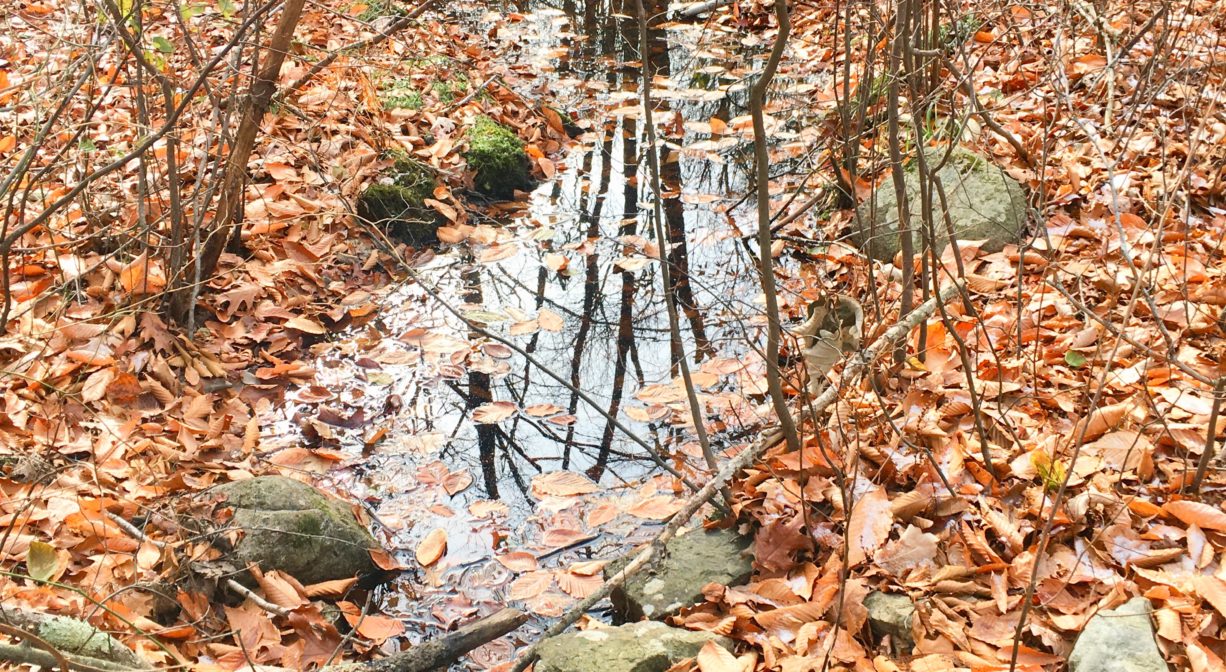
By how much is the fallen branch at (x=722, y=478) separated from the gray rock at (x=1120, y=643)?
905mm

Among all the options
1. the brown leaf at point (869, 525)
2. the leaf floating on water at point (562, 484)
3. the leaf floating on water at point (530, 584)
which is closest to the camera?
the brown leaf at point (869, 525)

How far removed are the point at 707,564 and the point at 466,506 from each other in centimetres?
104

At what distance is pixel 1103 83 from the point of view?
5.05m

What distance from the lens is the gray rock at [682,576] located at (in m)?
2.88

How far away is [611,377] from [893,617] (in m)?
1.92

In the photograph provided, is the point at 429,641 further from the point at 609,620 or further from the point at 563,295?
the point at 563,295

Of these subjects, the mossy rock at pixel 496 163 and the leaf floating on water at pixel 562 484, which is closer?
the leaf floating on water at pixel 562 484

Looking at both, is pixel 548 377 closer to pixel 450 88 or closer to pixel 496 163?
pixel 496 163

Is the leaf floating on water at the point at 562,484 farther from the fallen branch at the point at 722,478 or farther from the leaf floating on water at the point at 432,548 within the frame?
the fallen branch at the point at 722,478

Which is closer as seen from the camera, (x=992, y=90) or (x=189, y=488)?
(x=189, y=488)

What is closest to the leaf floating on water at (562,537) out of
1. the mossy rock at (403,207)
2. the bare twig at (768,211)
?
the bare twig at (768,211)

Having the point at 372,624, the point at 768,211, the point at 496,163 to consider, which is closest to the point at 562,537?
the point at 372,624

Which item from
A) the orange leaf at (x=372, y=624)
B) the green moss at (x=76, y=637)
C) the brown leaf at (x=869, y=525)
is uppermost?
the green moss at (x=76, y=637)

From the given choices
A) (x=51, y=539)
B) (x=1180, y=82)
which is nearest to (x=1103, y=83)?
(x=1180, y=82)
